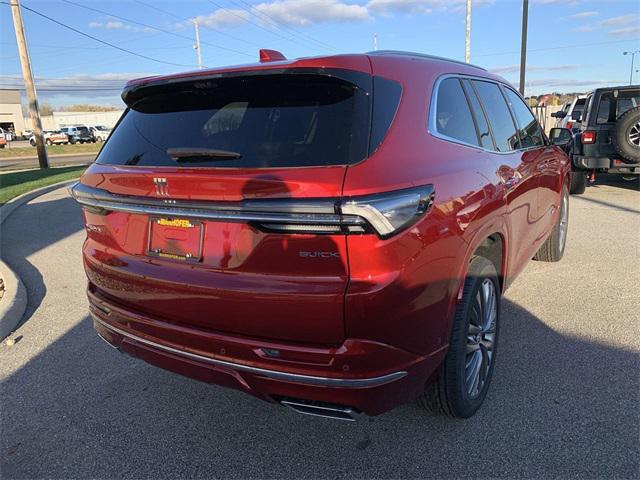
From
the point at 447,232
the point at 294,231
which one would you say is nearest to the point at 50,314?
the point at 294,231

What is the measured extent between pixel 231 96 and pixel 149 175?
1.75 feet

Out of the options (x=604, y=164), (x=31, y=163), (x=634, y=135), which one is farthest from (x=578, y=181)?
(x=31, y=163)

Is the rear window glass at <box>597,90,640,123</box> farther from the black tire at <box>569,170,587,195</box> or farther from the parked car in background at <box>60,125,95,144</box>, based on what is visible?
the parked car in background at <box>60,125,95,144</box>

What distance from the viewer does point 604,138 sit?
9.37 metres

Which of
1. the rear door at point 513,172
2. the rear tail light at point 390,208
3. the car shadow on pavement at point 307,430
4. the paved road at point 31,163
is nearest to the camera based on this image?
the rear tail light at point 390,208

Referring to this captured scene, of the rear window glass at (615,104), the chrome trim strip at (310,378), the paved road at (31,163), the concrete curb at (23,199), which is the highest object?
the rear window glass at (615,104)

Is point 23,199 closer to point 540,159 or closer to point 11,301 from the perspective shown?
point 11,301

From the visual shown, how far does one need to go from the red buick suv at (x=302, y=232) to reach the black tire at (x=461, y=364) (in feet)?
0.04

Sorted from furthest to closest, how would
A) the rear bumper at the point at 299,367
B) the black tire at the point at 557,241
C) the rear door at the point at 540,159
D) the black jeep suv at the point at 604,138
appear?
the black jeep suv at the point at 604,138 → the black tire at the point at 557,241 → the rear door at the point at 540,159 → the rear bumper at the point at 299,367

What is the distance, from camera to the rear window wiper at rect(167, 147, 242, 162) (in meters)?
2.22

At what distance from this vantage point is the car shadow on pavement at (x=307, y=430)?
95.0 inches

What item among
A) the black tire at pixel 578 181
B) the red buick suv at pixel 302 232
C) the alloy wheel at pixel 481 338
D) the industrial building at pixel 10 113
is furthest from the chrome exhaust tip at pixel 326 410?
the industrial building at pixel 10 113

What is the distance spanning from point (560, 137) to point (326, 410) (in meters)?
4.09

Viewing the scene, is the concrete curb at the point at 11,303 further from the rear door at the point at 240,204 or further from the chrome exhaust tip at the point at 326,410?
the chrome exhaust tip at the point at 326,410
